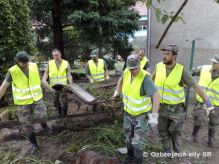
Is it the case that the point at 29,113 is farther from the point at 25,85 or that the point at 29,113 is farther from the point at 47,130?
the point at 47,130

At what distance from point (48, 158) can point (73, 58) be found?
9.92 m

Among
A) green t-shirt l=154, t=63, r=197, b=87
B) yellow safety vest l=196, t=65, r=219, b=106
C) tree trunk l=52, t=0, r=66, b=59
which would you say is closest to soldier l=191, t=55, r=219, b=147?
yellow safety vest l=196, t=65, r=219, b=106

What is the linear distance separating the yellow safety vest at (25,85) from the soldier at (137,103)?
1605 mm

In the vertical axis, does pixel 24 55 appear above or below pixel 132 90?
above

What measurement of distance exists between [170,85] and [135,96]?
0.79 metres

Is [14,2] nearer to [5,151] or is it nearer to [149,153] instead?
[5,151]

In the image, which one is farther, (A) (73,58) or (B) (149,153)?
(A) (73,58)

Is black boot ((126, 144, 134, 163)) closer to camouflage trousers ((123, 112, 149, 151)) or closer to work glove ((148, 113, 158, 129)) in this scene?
camouflage trousers ((123, 112, 149, 151))

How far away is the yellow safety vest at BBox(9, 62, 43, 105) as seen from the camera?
531 cm

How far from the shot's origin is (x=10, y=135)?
241 inches

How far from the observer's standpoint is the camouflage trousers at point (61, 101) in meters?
6.91

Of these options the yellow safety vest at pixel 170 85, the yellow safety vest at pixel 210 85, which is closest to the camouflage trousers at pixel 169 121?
the yellow safety vest at pixel 170 85

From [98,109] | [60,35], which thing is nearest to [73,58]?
[60,35]

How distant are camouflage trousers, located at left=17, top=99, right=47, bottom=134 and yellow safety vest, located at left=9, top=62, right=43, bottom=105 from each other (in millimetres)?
91
